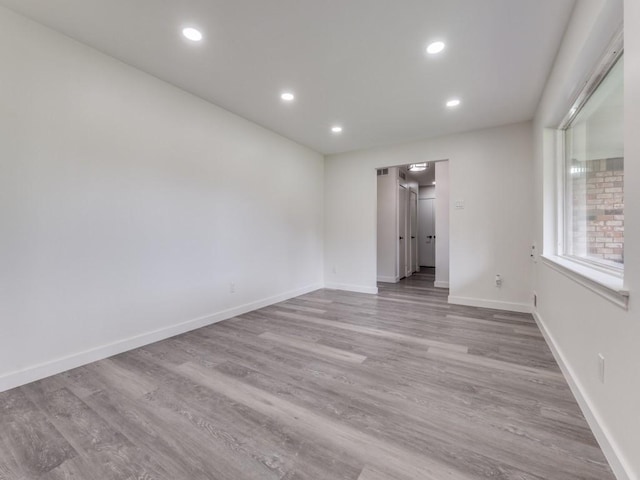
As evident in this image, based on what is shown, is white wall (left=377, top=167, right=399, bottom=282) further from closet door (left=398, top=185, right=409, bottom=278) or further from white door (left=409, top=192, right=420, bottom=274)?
white door (left=409, top=192, right=420, bottom=274)

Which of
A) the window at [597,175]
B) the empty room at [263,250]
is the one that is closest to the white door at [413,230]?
the empty room at [263,250]

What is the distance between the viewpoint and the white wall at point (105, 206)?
6.57 ft

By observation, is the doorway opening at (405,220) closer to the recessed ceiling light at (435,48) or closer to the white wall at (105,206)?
the recessed ceiling light at (435,48)

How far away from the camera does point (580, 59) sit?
180 centimetres

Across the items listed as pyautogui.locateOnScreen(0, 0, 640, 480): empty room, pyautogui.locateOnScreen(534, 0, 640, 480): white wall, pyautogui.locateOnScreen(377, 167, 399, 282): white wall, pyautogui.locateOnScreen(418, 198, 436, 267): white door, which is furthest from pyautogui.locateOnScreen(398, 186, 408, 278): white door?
pyautogui.locateOnScreen(534, 0, 640, 480): white wall

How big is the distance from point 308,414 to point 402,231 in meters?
5.38

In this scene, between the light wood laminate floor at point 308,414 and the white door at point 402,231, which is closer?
the light wood laminate floor at point 308,414

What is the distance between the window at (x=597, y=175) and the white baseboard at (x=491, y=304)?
1315mm

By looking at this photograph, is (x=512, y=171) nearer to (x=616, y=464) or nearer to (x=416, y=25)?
(x=416, y=25)

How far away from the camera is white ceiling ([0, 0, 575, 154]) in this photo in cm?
192

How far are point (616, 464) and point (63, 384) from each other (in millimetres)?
3208

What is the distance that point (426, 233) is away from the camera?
8.59 m

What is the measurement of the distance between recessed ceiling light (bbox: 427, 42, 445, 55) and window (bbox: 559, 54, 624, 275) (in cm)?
106

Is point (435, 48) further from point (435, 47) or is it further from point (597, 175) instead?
point (597, 175)
